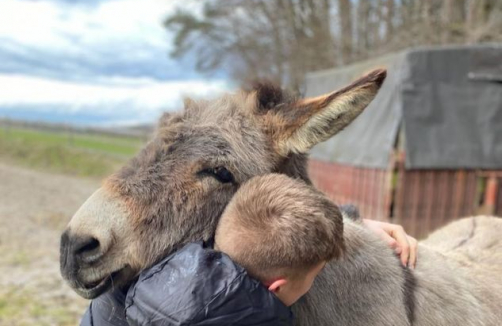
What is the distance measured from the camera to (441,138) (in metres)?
8.05

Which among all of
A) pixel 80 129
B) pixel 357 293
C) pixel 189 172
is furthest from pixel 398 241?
→ pixel 80 129

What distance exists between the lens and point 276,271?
5.19ft

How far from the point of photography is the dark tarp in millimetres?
7965

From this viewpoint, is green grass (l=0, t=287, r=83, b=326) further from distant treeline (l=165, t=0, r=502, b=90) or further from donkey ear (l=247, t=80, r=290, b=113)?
distant treeline (l=165, t=0, r=502, b=90)

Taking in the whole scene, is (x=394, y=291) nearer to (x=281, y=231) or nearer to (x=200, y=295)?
(x=281, y=231)

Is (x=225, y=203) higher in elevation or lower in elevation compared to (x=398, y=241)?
higher

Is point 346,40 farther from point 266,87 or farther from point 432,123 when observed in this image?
point 266,87

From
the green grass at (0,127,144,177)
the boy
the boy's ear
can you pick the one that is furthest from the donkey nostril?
the green grass at (0,127,144,177)

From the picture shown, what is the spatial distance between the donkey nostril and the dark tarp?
274 inches

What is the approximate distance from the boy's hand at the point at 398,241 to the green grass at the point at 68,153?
17.0 metres

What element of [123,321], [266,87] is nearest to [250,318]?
[123,321]

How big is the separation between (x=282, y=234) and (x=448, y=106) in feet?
24.3

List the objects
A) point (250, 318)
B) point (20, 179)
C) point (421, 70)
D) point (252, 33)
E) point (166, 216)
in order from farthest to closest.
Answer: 1. point (252, 33)
2. point (20, 179)
3. point (421, 70)
4. point (166, 216)
5. point (250, 318)

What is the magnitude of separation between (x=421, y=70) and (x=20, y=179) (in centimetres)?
1349
